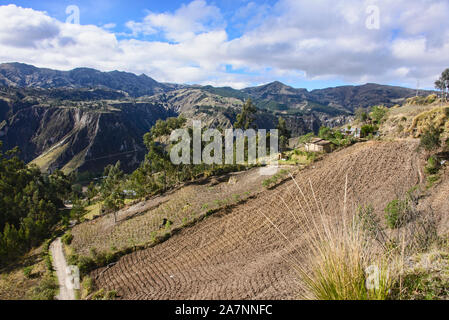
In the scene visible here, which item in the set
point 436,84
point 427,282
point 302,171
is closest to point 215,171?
point 302,171

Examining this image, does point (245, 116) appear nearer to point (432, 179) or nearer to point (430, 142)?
point (430, 142)

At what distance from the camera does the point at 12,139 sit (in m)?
141

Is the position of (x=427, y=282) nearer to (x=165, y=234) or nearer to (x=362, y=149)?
(x=165, y=234)

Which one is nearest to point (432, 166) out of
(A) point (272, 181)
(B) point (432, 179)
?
(B) point (432, 179)

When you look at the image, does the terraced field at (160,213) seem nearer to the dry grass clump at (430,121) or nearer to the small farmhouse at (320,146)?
the small farmhouse at (320,146)

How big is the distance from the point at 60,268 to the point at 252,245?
12.2 metres

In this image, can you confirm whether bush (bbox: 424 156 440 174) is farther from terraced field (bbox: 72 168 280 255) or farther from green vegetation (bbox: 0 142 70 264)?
green vegetation (bbox: 0 142 70 264)

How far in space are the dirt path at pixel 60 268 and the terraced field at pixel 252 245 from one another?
3.96ft

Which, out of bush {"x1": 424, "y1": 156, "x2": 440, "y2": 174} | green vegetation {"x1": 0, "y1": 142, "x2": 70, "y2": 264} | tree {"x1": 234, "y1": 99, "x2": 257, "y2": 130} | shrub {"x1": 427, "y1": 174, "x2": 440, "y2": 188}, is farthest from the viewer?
tree {"x1": 234, "y1": 99, "x2": 257, "y2": 130}

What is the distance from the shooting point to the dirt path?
10.7 metres

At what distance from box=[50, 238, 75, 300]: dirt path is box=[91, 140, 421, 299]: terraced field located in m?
1.21

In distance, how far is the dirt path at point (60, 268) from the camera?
422 inches

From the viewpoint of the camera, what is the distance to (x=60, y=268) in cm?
1520

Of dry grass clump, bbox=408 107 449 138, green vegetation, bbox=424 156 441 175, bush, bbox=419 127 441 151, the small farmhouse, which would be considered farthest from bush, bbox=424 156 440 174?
the small farmhouse
